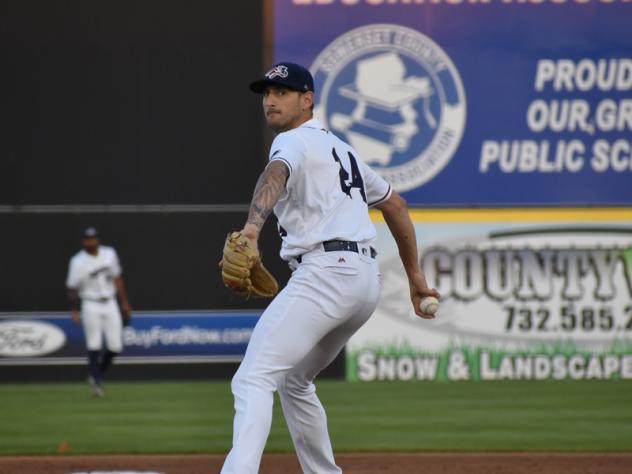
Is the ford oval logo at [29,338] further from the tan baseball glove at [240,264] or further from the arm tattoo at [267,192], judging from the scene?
the arm tattoo at [267,192]

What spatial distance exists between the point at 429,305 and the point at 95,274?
869 cm

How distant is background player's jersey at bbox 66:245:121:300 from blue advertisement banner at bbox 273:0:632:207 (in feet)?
9.42

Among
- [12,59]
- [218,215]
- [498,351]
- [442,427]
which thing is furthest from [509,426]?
[12,59]

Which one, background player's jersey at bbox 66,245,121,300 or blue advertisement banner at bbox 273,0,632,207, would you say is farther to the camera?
blue advertisement banner at bbox 273,0,632,207

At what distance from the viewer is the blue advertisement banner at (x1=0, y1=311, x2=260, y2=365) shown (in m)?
14.4

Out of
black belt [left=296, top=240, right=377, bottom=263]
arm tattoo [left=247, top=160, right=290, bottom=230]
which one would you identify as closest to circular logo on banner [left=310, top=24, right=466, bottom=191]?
black belt [left=296, top=240, right=377, bottom=263]

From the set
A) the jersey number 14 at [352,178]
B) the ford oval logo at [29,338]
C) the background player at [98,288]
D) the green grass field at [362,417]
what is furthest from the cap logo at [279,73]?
the ford oval logo at [29,338]

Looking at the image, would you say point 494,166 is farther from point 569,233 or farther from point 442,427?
point 442,427

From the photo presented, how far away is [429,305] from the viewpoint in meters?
5.09

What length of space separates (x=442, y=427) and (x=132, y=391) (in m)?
4.58

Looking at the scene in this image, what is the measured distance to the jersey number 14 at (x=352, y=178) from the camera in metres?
4.80

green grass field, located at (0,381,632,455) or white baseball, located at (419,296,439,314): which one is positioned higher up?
white baseball, located at (419,296,439,314)

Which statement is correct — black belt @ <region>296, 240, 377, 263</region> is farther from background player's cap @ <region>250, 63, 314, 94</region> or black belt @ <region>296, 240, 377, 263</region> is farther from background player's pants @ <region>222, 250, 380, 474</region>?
background player's cap @ <region>250, 63, 314, 94</region>

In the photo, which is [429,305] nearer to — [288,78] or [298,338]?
[298,338]
